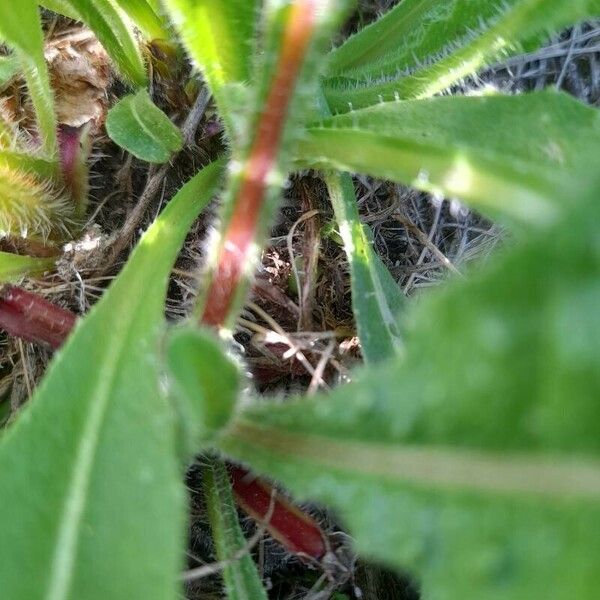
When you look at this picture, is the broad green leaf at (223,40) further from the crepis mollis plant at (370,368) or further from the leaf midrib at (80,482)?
the leaf midrib at (80,482)

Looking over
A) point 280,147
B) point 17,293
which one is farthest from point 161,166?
point 280,147

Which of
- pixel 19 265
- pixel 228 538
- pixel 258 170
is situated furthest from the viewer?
pixel 19 265

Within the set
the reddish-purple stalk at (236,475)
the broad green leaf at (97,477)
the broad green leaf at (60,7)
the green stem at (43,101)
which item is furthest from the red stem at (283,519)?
the broad green leaf at (60,7)

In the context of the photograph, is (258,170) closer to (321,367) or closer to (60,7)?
(321,367)

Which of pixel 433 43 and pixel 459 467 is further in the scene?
pixel 433 43

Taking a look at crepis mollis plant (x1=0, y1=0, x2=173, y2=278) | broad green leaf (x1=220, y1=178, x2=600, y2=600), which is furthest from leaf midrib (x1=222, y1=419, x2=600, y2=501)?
crepis mollis plant (x1=0, y1=0, x2=173, y2=278)

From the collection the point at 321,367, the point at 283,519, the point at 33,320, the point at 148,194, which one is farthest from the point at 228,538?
the point at 148,194

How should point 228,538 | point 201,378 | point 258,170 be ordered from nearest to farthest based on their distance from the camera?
point 201,378 → point 258,170 → point 228,538
